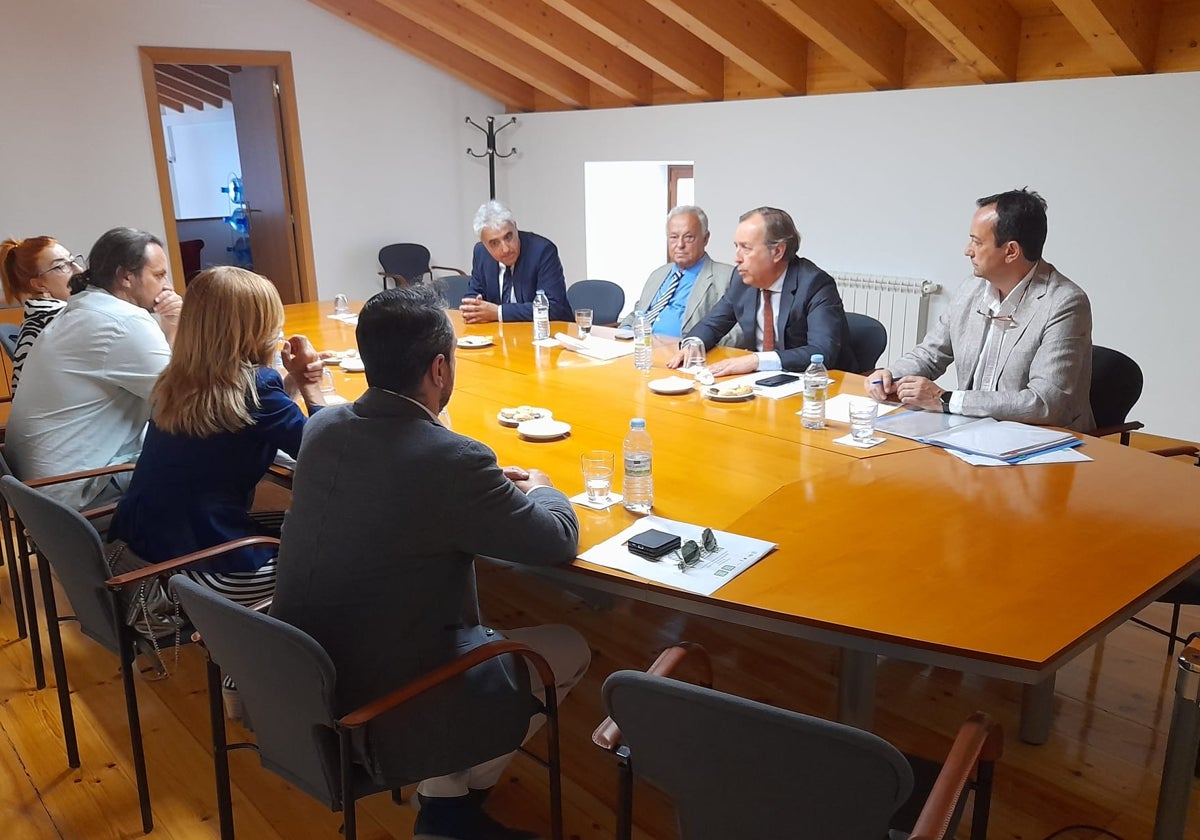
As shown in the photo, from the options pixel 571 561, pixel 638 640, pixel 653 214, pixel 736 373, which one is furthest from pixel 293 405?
pixel 653 214

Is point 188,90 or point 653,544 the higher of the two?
point 188,90

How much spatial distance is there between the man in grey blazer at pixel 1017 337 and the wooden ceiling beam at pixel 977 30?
5.82 feet

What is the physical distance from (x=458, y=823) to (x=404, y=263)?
607cm

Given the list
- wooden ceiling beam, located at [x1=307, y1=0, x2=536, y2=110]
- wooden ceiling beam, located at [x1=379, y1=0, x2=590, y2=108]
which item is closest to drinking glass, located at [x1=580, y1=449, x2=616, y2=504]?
wooden ceiling beam, located at [x1=379, y1=0, x2=590, y2=108]

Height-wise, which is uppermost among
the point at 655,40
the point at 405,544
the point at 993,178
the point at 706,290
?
the point at 655,40

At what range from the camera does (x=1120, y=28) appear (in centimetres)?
404

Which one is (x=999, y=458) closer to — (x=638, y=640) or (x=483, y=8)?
(x=638, y=640)

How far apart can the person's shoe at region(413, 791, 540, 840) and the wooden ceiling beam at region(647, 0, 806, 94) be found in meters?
4.32

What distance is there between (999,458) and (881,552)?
0.69 meters

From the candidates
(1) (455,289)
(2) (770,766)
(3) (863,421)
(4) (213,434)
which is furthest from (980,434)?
(1) (455,289)

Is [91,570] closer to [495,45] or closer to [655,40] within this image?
[655,40]

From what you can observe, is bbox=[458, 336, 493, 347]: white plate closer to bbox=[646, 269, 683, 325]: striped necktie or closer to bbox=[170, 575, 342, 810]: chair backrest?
bbox=[646, 269, 683, 325]: striped necktie

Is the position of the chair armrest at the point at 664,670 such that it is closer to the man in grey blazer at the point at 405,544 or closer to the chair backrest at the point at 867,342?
the man in grey blazer at the point at 405,544

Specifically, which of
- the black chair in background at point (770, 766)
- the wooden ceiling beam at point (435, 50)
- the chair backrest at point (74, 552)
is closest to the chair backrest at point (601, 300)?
the wooden ceiling beam at point (435, 50)
